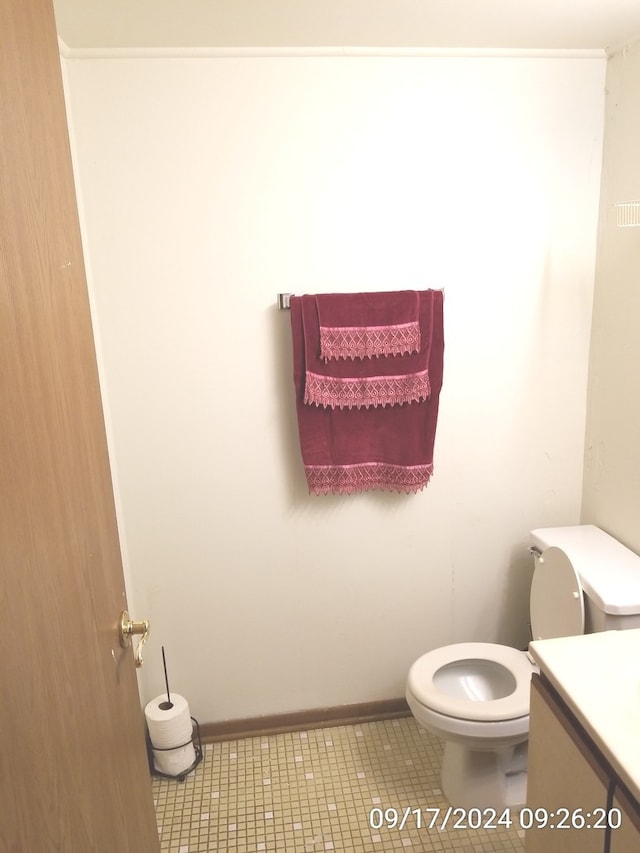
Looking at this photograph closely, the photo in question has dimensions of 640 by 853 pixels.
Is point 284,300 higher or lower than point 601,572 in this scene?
higher

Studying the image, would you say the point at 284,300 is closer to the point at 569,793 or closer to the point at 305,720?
the point at 569,793

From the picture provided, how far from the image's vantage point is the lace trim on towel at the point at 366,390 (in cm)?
187

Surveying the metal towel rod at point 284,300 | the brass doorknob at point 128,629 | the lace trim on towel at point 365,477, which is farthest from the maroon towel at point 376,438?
the brass doorknob at point 128,629

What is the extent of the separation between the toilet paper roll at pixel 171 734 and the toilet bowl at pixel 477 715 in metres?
0.76

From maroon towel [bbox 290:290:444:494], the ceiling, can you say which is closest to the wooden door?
the ceiling

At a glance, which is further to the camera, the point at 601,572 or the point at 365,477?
the point at 365,477

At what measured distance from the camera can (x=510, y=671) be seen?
1898 mm

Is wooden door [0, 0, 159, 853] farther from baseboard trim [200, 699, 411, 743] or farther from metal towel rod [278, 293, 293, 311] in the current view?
baseboard trim [200, 699, 411, 743]

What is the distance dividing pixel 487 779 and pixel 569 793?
0.83 metres

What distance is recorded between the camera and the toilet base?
1.82 m

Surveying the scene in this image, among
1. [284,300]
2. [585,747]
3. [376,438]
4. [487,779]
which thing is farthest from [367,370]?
[487,779]

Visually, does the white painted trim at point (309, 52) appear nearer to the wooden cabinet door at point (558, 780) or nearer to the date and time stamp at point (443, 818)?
the wooden cabinet door at point (558, 780)

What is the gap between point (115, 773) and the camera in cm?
102

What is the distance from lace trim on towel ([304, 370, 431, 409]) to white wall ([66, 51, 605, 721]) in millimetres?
128
